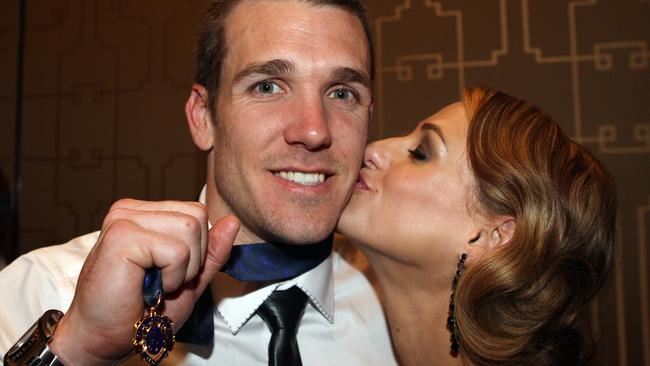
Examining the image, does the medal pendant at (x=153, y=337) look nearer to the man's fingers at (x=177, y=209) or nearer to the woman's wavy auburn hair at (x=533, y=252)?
the man's fingers at (x=177, y=209)

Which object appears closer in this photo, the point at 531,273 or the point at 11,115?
the point at 531,273

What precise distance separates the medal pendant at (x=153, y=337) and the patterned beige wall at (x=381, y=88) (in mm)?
1724

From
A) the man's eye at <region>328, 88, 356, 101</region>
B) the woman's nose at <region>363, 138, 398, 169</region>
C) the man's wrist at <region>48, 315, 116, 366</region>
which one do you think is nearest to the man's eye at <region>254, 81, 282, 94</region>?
the man's eye at <region>328, 88, 356, 101</region>

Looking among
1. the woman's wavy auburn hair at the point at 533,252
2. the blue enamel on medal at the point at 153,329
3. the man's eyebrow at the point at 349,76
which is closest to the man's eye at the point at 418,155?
the woman's wavy auburn hair at the point at 533,252

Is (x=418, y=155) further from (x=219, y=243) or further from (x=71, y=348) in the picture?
(x=71, y=348)

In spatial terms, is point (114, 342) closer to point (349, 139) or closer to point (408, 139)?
point (349, 139)

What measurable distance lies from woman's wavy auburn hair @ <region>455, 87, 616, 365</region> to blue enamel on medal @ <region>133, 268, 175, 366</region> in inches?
31.0

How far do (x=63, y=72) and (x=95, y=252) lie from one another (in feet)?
8.00

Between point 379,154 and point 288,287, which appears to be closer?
point 288,287

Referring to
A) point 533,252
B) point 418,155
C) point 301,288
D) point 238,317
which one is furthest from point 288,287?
point 533,252

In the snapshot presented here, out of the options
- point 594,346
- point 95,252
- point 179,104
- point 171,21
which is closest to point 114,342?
point 95,252

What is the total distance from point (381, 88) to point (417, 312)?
1303mm

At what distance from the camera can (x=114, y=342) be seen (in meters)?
0.93

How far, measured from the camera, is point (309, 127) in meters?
1.29
